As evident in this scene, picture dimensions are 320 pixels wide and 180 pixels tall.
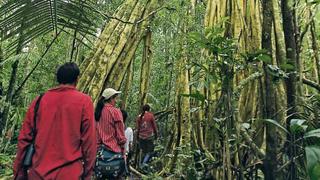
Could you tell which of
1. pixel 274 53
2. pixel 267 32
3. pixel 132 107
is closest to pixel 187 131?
pixel 274 53

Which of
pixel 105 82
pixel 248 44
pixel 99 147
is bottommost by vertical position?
pixel 99 147

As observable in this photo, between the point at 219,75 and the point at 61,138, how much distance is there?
1.43 m

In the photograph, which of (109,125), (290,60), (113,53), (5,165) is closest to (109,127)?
(109,125)

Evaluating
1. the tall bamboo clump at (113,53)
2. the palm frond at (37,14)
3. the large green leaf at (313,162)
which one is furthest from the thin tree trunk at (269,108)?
the tall bamboo clump at (113,53)

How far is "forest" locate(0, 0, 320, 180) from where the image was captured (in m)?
2.45

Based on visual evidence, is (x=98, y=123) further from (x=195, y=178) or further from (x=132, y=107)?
(x=132, y=107)

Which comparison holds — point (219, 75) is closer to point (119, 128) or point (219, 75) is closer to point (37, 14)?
point (119, 128)

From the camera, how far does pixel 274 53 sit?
12.1ft

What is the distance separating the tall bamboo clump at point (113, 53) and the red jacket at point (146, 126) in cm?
209

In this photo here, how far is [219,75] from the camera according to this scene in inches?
133

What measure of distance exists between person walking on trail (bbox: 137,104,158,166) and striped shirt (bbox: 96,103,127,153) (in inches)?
133

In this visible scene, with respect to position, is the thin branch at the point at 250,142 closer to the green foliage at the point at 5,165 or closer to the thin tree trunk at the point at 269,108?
the thin tree trunk at the point at 269,108

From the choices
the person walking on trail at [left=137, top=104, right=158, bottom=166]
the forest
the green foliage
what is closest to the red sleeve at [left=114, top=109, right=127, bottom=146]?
the forest

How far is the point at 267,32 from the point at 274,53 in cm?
71
